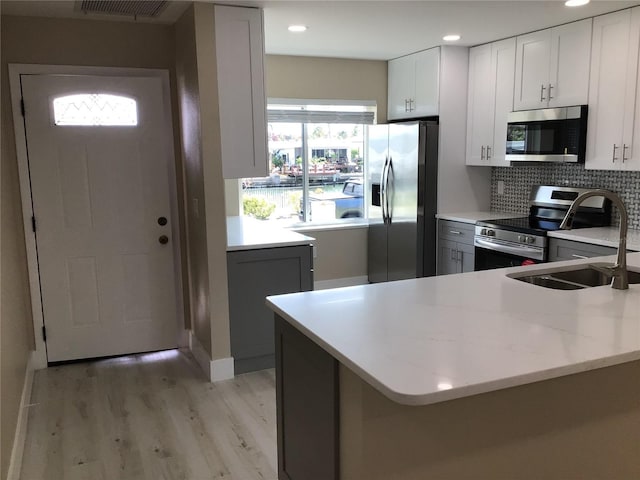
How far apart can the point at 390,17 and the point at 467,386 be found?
2.96 meters

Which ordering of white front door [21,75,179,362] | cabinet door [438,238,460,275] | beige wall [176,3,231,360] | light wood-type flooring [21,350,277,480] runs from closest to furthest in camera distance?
light wood-type flooring [21,350,277,480] < beige wall [176,3,231,360] < white front door [21,75,179,362] < cabinet door [438,238,460,275]

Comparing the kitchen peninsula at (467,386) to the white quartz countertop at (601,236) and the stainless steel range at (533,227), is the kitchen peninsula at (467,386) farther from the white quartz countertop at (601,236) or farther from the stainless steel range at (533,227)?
the stainless steel range at (533,227)

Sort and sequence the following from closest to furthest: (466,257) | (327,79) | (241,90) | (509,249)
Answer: (241,90)
(509,249)
(466,257)
(327,79)

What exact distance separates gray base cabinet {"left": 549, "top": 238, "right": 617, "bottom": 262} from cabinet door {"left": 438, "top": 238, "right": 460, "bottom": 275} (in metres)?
1.04

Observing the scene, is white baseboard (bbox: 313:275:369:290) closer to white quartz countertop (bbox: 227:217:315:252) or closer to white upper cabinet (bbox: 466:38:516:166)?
white quartz countertop (bbox: 227:217:315:252)

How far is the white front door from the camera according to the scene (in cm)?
371

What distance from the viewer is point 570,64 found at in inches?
154

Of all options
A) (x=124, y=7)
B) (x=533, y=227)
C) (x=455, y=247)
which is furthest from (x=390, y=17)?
(x=455, y=247)

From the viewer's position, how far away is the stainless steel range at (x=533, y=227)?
3973 mm

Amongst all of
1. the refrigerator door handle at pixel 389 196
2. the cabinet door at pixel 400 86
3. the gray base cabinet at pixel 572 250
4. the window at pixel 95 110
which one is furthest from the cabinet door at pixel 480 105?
the window at pixel 95 110

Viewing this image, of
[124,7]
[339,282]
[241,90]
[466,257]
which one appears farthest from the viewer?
[339,282]

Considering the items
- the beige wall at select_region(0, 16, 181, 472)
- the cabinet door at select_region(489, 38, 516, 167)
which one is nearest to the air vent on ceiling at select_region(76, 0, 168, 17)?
the beige wall at select_region(0, 16, 181, 472)

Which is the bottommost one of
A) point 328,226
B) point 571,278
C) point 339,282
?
point 339,282

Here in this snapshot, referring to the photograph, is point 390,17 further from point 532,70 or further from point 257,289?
point 257,289
